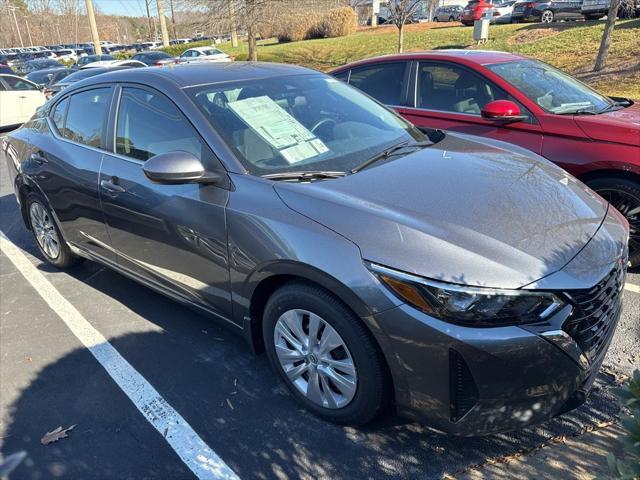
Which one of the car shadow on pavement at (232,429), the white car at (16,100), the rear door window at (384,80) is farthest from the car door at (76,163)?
the white car at (16,100)

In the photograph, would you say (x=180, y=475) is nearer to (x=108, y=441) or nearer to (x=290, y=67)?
(x=108, y=441)

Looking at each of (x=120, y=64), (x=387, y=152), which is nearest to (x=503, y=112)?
(x=387, y=152)

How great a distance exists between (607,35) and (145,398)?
45.5 feet

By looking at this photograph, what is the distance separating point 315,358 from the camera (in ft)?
8.04

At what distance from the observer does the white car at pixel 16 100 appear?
11969 millimetres

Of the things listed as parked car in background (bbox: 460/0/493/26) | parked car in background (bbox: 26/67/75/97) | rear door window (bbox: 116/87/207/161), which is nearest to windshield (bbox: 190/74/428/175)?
rear door window (bbox: 116/87/207/161)

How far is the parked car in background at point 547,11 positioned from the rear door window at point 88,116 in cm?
2305

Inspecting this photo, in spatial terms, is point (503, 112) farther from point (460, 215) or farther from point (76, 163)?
point (76, 163)

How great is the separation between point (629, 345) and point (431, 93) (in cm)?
288

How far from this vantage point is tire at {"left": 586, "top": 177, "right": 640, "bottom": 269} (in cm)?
370

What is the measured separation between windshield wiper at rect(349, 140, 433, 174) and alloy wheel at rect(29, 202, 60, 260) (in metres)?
2.81

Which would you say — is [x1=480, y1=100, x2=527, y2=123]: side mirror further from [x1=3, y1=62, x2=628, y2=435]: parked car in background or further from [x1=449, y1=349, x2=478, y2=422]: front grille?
[x1=449, y1=349, x2=478, y2=422]: front grille

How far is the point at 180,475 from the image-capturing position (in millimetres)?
2311

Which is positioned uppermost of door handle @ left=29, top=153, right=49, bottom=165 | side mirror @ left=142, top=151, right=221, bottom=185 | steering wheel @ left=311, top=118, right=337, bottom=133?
steering wheel @ left=311, top=118, right=337, bottom=133
